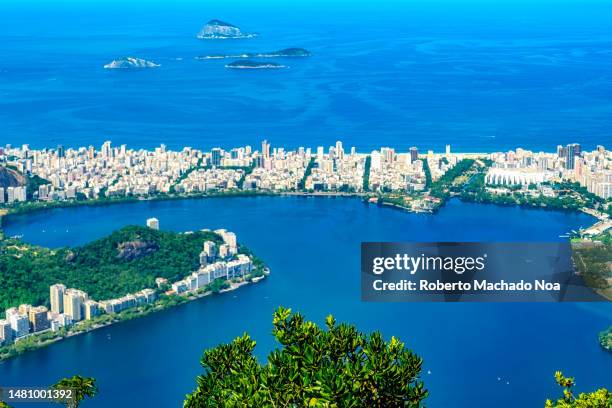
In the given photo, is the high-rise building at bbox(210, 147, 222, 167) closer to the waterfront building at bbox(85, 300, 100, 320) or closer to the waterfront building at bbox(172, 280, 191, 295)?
the waterfront building at bbox(172, 280, 191, 295)

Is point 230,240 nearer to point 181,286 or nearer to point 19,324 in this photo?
point 181,286

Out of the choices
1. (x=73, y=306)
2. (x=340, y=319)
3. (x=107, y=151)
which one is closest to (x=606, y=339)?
(x=340, y=319)

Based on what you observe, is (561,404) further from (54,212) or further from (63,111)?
(63,111)

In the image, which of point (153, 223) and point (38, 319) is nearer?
point (38, 319)

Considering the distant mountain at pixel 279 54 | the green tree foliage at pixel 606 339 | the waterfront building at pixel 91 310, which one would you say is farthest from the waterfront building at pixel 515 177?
the distant mountain at pixel 279 54

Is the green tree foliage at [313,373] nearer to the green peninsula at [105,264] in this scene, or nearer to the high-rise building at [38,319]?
the high-rise building at [38,319]
